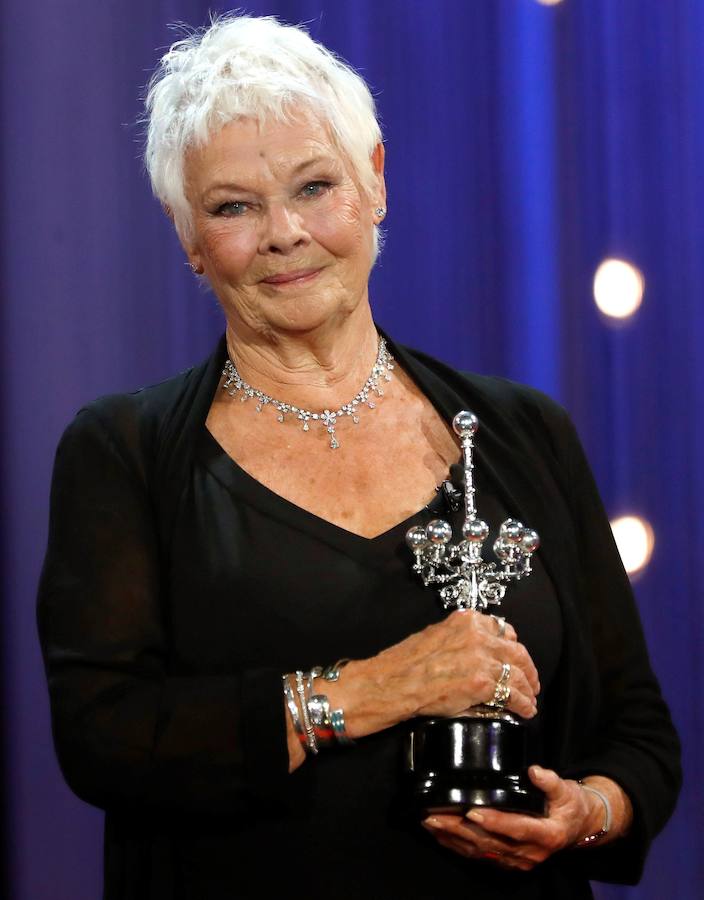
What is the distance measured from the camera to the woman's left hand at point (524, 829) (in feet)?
5.13

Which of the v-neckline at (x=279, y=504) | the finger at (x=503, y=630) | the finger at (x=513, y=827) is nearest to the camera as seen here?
the finger at (x=513, y=827)

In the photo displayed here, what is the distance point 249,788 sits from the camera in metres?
1.60

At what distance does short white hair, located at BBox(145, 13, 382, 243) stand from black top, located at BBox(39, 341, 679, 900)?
350mm

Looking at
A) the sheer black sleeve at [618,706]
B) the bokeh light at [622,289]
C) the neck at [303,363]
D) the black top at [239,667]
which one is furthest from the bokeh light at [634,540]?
the neck at [303,363]

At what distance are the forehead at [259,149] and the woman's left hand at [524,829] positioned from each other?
85cm

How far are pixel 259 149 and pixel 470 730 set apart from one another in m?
0.82

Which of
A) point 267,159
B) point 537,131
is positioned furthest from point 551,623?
point 537,131

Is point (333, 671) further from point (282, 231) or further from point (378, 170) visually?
point (378, 170)

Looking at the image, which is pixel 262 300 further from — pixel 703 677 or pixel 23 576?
pixel 703 677

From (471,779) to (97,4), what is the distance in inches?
68.7

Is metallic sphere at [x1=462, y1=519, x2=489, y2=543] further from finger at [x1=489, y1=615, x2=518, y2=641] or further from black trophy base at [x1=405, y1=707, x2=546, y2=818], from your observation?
black trophy base at [x1=405, y1=707, x2=546, y2=818]

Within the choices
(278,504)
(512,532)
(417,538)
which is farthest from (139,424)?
(512,532)

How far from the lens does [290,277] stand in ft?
6.04

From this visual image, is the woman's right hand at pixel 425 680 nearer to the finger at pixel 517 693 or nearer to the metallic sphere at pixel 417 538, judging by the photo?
the finger at pixel 517 693
